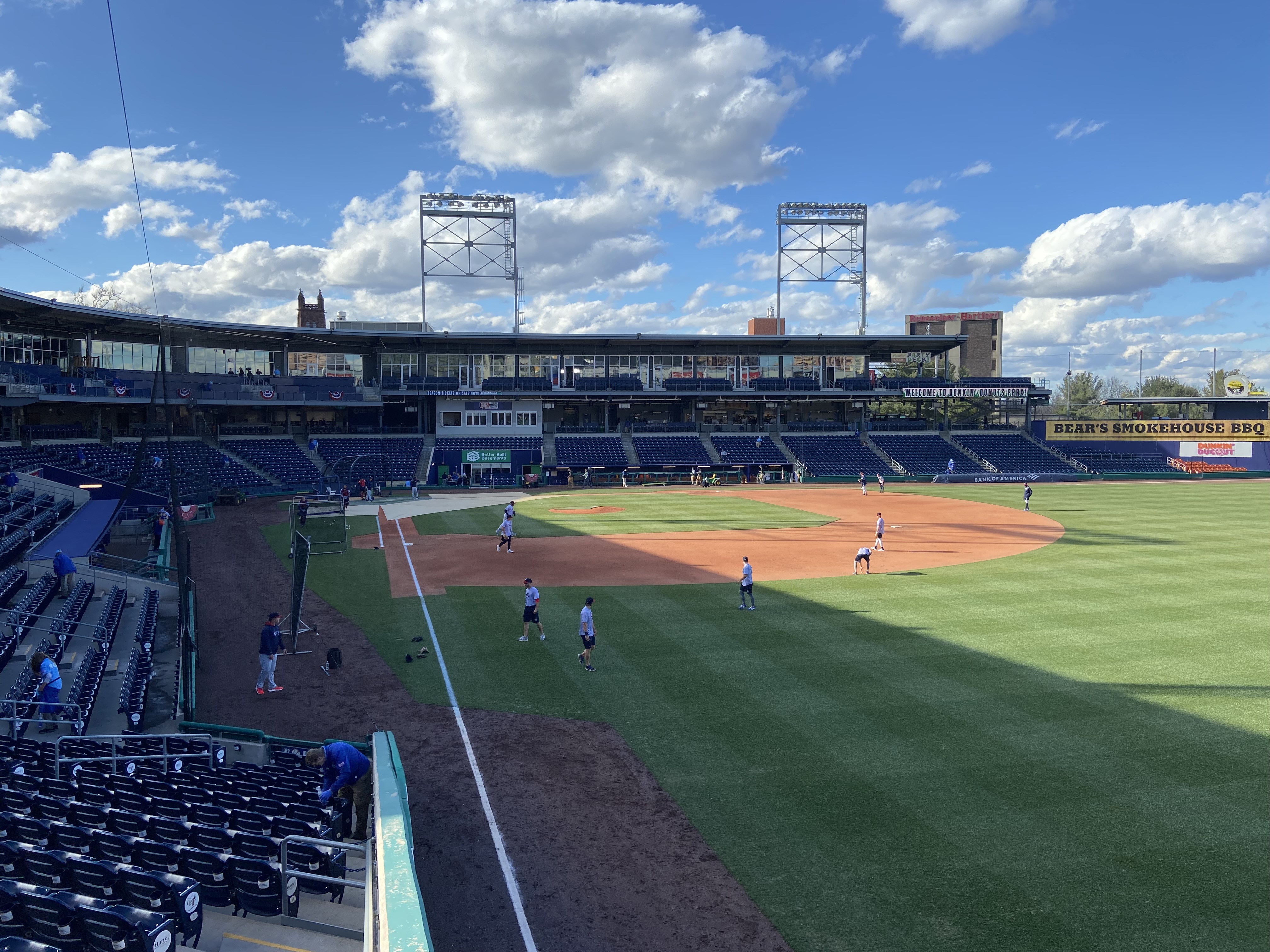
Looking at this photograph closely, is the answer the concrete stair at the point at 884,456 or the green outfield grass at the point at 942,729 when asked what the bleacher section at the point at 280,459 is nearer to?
the green outfield grass at the point at 942,729

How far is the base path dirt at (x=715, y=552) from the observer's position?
83.4 feet

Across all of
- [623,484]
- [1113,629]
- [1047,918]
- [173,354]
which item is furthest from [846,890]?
[173,354]

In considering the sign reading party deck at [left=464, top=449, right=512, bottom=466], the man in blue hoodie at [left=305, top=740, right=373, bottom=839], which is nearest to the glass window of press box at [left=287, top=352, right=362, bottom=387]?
the sign reading party deck at [left=464, top=449, right=512, bottom=466]

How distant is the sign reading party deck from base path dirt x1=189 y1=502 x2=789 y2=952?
44.3m

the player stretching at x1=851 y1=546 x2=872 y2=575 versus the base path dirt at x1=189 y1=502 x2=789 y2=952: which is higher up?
the player stretching at x1=851 y1=546 x2=872 y2=575

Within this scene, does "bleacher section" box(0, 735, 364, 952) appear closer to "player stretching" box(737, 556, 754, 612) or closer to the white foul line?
the white foul line

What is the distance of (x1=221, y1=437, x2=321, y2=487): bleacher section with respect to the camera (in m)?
52.8

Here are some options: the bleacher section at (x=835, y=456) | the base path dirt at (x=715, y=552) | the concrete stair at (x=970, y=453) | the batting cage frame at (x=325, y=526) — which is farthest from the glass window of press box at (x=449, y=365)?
the concrete stair at (x=970, y=453)

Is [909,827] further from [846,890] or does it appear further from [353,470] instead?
[353,470]

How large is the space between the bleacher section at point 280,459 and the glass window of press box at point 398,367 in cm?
1174

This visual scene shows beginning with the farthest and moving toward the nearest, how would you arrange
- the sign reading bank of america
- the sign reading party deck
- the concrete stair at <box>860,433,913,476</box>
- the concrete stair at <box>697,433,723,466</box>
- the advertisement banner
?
1. the sign reading bank of america
2. the advertisement banner
3. the concrete stair at <box>697,433,723,466</box>
4. the concrete stair at <box>860,433,913,476</box>
5. the sign reading party deck

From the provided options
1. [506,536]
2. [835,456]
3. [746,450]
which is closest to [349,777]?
[506,536]

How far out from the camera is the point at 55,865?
651cm

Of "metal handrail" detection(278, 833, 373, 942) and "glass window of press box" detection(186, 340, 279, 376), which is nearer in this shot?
"metal handrail" detection(278, 833, 373, 942)
